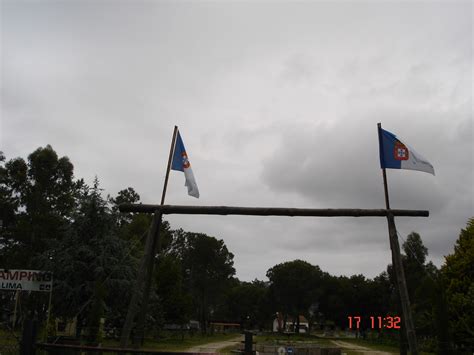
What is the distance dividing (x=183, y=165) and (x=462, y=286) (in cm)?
2005

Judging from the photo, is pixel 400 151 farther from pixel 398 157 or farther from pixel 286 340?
pixel 286 340

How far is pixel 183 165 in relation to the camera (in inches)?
510

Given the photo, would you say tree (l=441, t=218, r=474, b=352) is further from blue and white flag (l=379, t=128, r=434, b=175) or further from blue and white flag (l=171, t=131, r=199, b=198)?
blue and white flag (l=171, t=131, r=199, b=198)

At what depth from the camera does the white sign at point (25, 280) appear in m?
20.2

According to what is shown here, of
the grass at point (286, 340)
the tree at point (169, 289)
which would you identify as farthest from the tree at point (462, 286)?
the tree at point (169, 289)

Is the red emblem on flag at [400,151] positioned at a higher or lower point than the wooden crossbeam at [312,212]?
higher

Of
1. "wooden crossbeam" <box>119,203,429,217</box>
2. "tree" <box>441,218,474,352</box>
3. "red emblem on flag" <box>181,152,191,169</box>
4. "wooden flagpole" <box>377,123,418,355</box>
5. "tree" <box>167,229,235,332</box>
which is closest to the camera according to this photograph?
"wooden flagpole" <box>377,123,418,355</box>

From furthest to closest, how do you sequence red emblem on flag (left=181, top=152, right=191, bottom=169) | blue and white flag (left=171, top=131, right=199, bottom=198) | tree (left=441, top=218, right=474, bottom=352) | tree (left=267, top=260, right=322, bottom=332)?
tree (left=267, top=260, right=322, bottom=332) → tree (left=441, top=218, right=474, bottom=352) → red emblem on flag (left=181, top=152, right=191, bottom=169) → blue and white flag (left=171, top=131, right=199, bottom=198)

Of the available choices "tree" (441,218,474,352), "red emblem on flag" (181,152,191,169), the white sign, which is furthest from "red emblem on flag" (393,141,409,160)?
the white sign

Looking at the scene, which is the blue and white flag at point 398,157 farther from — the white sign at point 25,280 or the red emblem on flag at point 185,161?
the white sign at point 25,280

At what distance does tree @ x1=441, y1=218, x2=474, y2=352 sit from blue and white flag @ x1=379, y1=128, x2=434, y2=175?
13.2 meters

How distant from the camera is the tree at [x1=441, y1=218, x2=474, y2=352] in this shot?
2367 cm

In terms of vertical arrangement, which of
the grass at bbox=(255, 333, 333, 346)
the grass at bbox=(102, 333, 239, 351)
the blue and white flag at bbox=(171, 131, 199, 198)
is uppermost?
the blue and white flag at bbox=(171, 131, 199, 198)

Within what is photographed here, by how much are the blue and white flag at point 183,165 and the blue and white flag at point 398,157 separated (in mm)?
5100
